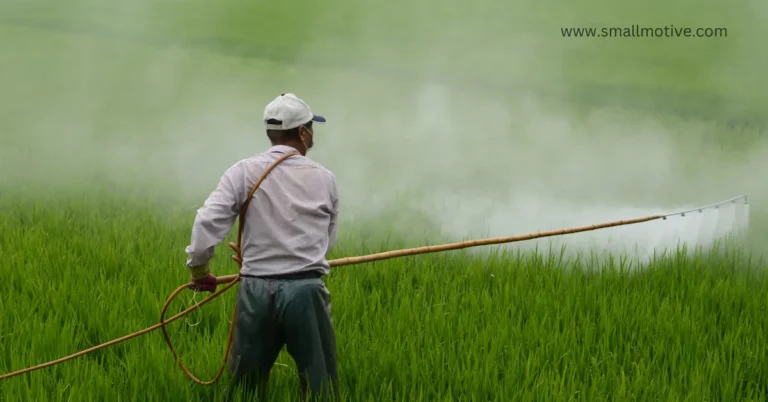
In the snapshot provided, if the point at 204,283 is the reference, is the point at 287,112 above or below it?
above

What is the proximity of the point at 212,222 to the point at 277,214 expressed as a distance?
221mm

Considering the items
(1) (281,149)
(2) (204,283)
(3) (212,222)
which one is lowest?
(2) (204,283)

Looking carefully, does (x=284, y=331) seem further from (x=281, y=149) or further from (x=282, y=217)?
(x=281, y=149)

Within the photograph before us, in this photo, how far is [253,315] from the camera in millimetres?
2770

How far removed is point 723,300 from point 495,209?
2.76 meters

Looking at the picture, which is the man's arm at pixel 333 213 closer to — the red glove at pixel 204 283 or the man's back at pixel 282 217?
the man's back at pixel 282 217

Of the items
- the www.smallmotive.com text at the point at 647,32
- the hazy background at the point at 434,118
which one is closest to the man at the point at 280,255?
the hazy background at the point at 434,118

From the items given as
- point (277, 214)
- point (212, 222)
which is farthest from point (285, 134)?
point (212, 222)

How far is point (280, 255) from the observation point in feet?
9.06

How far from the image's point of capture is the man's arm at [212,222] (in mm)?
2670

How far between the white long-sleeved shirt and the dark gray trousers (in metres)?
0.06

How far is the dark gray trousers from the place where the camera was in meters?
2.76

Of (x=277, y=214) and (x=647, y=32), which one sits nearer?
(x=277, y=214)

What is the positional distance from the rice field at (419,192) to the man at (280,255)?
0.26 meters
